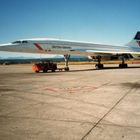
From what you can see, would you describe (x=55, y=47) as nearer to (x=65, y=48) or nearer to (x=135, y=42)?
(x=65, y=48)

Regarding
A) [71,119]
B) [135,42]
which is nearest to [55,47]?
[135,42]

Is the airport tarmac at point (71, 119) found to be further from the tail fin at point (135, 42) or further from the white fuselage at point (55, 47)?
the tail fin at point (135, 42)

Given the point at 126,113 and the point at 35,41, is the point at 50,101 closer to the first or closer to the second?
the point at 126,113

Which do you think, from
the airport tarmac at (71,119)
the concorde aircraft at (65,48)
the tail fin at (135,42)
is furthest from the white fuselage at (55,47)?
the airport tarmac at (71,119)

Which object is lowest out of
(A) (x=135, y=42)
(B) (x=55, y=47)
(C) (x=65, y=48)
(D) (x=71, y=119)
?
(D) (x=71, y=119)

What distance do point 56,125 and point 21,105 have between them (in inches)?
109

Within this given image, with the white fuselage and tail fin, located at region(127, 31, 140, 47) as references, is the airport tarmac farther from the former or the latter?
tail fin, located at region(127, 31, 140, 47)

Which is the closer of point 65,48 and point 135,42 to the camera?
point 65,48

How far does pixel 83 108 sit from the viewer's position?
7.27 meters

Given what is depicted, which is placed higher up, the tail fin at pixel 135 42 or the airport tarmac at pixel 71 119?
the tail fin at pixel 135 42

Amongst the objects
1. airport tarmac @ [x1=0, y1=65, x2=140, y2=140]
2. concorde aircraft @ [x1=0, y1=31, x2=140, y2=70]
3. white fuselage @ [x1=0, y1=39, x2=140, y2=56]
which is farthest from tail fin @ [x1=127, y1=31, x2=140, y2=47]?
airport tarmac @ [x1=0, y1=65, x2=140, y2=140]

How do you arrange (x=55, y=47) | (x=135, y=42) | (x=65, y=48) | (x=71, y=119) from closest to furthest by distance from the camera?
(x=71, y=119) → (x=55, y=47) → (x=65, y=48) → (x=135, y=42)

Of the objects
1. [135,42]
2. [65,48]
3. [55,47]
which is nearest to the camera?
[55,47]

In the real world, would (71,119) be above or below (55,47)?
below
